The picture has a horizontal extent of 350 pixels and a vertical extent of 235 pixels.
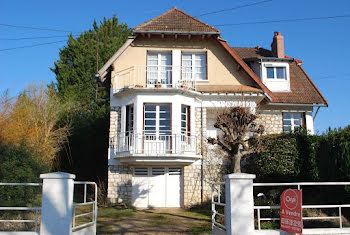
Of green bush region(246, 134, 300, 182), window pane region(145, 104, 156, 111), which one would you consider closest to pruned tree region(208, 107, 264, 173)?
green bush region(246, 134, 300, 182)

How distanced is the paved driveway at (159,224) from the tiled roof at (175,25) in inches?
350

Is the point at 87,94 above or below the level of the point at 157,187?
above

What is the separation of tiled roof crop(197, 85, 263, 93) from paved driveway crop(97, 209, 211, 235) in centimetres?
602

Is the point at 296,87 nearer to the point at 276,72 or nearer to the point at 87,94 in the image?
the point at 276,72

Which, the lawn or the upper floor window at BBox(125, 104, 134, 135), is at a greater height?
the upper floor window at BBox(125, 104, 134, 135)

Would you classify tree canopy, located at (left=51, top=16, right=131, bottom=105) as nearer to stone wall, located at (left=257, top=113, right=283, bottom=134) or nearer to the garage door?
the garage door

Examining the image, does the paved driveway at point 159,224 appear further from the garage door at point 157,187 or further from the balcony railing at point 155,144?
the balcony railing at point 155,144

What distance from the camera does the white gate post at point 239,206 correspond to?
23.2 ft

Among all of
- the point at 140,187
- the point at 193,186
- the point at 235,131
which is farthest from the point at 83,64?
the point at 235,131

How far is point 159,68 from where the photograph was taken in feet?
55.9

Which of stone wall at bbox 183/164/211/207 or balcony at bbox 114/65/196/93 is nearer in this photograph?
stone wall at bbox 183/164/211/207

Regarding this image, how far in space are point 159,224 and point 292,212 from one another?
531 cm

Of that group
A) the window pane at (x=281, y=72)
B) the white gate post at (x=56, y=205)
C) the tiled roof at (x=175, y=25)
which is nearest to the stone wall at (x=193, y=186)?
the tiled roof at (x=175, y=25)

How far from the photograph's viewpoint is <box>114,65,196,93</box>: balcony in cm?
1659
